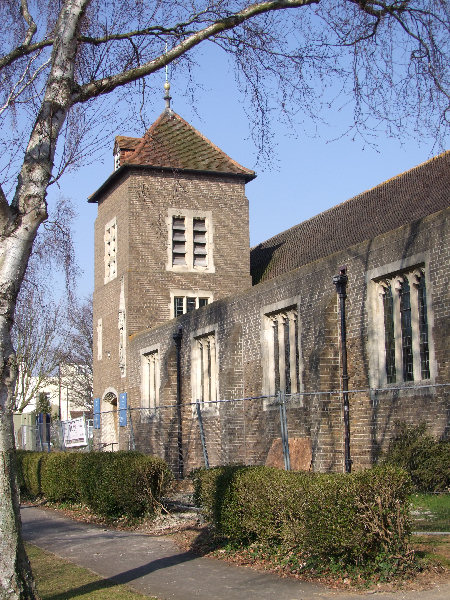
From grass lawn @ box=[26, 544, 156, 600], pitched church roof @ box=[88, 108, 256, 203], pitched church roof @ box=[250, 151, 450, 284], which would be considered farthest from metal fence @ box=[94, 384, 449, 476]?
pitched church roof @ box=[88, 108, 256, 203]

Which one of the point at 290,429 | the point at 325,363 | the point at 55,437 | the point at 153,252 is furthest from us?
the point at 153,252

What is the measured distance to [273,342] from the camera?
1912 centimetres

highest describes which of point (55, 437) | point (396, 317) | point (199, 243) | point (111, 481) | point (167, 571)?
point (199, 243)

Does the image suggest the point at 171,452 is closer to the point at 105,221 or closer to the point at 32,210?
the point at 105,221

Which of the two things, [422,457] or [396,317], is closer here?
[422,457]

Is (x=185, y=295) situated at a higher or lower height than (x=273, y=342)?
higher

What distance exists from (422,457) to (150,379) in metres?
15.4

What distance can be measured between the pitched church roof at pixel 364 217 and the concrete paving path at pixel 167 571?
1193 cm

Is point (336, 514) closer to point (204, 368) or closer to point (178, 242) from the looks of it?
point (204, 368)

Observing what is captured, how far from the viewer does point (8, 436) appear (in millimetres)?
6969

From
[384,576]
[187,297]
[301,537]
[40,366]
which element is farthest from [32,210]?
[40,366]

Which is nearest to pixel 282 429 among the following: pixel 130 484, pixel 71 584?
pixel 130 484

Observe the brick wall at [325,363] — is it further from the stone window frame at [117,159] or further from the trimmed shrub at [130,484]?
the stone window frame at [117,159]

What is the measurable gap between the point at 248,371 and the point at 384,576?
12957mm
